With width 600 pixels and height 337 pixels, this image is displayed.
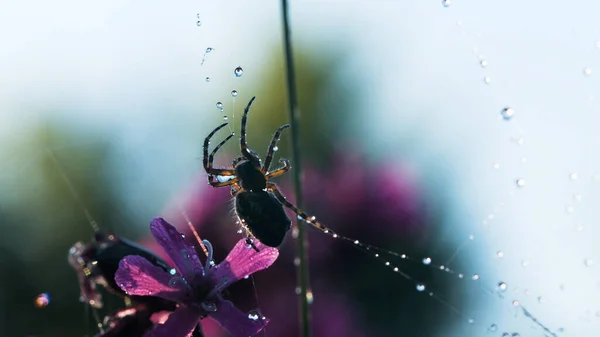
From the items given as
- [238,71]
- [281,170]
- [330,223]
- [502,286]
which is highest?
[238,71]

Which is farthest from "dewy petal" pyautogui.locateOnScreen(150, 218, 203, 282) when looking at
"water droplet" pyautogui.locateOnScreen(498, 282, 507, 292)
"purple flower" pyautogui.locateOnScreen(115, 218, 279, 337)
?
"water droplet" pyautogui.locateOnScreen(498, 282, 507, 292)

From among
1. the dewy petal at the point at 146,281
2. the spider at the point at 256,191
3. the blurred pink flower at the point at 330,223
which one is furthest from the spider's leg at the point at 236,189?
the blurred pink flower at the point at 330,223

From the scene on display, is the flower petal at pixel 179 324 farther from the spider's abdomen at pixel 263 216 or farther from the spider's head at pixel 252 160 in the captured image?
the spider's head at pixel 252 160

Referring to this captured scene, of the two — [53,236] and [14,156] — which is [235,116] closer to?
[14,156]

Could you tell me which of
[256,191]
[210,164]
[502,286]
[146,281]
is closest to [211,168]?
[210,164]

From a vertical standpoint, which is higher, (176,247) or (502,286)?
(176,247)

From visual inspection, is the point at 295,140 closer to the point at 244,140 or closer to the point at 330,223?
the point at 244,140

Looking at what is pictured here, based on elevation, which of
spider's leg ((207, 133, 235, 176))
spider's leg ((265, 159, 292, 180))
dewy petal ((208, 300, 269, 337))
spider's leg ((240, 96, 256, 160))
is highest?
spider's leg ((240, 96, 256, 160))

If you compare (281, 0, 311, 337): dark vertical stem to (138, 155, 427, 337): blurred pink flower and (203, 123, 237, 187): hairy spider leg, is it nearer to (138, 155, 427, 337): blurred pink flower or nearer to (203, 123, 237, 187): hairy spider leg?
(203, 123, 237, 187): hairy spider leg

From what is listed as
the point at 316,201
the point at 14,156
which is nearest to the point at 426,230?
the point at 316,201
